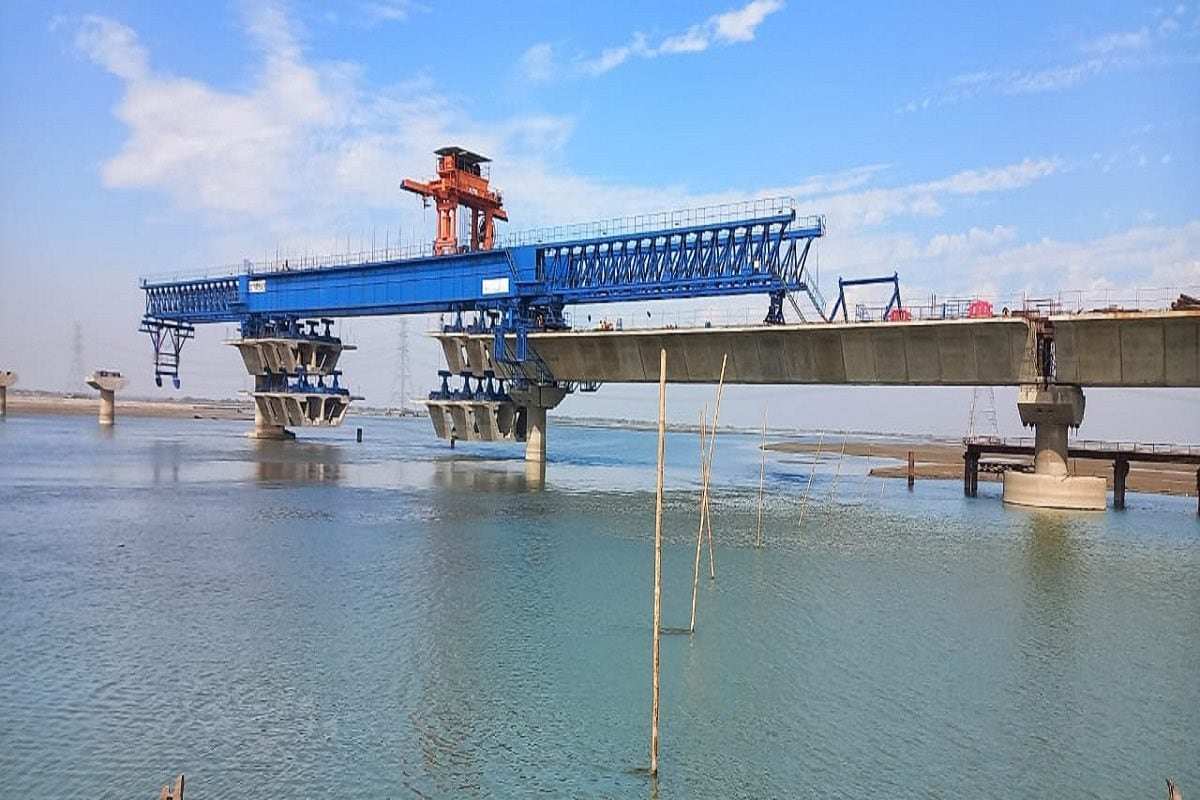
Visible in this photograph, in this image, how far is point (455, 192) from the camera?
69.1m

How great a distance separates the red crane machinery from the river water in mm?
37469

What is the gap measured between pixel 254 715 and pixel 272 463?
1894 inches

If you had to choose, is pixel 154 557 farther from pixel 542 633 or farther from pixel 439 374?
pixel 439 374

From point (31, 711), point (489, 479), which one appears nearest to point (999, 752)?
point (31, 711)

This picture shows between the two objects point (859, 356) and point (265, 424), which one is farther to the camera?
point (265, 424)

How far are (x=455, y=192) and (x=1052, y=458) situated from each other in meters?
44.9

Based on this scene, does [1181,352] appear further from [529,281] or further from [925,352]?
[529,281]

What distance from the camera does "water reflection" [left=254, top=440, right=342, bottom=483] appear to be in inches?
1974

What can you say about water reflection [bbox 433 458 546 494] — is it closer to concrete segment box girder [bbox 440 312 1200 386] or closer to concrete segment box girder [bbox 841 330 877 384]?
concrete segment box girder [bbox 440 312 1200 386]

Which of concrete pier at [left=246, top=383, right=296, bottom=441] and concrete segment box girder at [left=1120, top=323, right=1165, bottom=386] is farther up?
concrete segment box girder at [left=1120, top=323, right=1165, bottom=386]

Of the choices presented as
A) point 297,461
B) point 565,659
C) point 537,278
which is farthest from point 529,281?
point 565,659

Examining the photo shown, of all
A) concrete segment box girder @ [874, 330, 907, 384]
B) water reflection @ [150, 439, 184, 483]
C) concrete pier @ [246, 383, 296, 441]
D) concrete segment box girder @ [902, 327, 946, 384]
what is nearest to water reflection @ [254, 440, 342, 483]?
concrete pier @ [246, 383, 296, 441]

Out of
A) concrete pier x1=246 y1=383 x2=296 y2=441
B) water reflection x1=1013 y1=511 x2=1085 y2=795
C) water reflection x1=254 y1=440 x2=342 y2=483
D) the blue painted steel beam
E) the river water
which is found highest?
the blue painted steel beam

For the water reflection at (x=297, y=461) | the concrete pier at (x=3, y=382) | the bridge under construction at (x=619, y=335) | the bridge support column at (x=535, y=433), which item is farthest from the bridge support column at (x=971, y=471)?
the concrete pier at (x=3, y=382)
